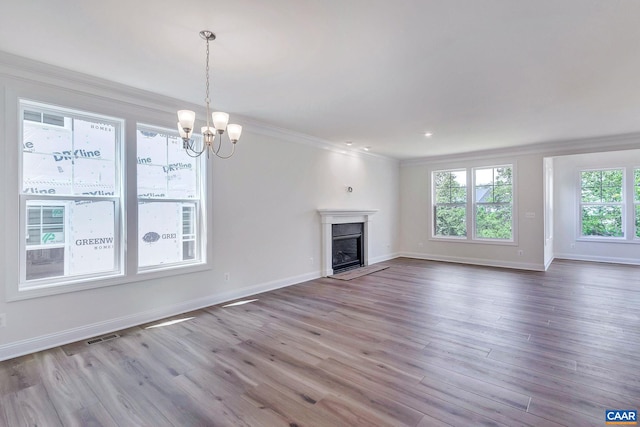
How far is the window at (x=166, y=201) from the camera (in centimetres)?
376

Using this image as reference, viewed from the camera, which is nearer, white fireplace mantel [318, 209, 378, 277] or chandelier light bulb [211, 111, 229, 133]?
chandelier light bulb [211, 111, 229, 133]

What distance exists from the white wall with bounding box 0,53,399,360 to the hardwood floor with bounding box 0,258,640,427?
0.29 m

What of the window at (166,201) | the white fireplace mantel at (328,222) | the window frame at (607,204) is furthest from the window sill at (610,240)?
the window at (166,201)

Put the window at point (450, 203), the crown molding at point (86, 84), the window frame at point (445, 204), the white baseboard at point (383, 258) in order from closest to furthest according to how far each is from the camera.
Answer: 1. the crown molding at point (86, 84)
2. the white baseboard at point (383, 258)
3. the window frame at point (445, 204)
4. the window at point (450, 203)

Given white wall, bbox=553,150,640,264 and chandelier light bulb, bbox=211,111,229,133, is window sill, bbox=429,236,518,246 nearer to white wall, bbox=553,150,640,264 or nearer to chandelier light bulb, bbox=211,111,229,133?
white wall, bbox=553,150,640,264

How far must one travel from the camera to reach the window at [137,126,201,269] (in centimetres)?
376

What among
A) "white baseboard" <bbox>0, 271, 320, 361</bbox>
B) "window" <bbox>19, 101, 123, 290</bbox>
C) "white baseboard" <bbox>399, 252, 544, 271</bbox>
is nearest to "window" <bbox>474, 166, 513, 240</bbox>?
"white baseboard" <bbox>399, 252, 544, 271</bbox>

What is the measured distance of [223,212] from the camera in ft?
14.5

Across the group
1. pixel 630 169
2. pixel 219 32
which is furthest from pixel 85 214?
pixel 630 169

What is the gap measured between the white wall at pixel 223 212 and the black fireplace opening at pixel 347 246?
1.53 ft

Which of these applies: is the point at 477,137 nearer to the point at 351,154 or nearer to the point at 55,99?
the point at 351,154

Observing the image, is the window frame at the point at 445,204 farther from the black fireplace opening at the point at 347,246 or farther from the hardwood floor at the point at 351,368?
the hardwood floor at the point at 351,368

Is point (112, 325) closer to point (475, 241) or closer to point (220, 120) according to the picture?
point (220, 120)

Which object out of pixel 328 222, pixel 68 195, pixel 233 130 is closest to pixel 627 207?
pixel 328 222
